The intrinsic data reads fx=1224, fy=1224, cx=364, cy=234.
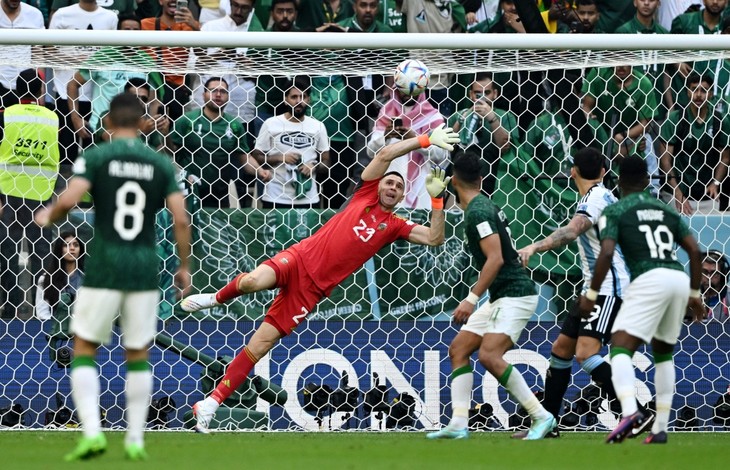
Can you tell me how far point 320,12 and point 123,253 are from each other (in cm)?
750

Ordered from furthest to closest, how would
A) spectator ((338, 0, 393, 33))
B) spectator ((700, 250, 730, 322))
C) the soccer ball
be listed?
1. spectator ((338, 0, 393, 33))
2. spectator ((700, 250, 730, 322))
3. the soccer ball

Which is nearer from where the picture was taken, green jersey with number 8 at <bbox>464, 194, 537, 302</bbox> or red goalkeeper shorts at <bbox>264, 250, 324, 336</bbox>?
green jersey with number 8 at <bbox>464, 194, 537, 302</bbox>

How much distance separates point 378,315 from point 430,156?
1777 millimetres

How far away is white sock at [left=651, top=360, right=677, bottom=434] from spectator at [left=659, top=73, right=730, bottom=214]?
3441 mm

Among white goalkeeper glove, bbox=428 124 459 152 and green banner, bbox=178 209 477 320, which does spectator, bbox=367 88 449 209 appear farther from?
white goalkeeper glove, bbox=428 124 459 152

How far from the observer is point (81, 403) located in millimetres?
6805

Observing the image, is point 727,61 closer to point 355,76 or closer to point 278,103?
point 355,76

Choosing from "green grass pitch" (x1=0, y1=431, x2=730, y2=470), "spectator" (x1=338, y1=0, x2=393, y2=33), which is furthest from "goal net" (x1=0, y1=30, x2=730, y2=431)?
"spectator" (x1=338, y1=0, x2=393, y2=33)

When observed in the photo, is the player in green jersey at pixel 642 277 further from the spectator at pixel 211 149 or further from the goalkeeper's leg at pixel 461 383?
the spectator at pixel 211 149

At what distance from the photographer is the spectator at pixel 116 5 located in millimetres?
13680

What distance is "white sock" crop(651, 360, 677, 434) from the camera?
8.51m

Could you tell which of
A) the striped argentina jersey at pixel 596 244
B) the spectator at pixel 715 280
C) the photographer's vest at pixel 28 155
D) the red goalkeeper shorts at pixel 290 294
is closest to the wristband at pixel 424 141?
the striped argentina jersey at pixel 596 244

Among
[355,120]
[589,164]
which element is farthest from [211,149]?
[589,164]

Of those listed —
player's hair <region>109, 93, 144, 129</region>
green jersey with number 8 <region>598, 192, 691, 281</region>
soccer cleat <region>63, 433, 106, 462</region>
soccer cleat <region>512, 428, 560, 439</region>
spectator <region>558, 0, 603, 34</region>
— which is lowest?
soccer cleat <region>512, 428, 560, 439</region>
